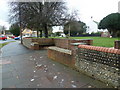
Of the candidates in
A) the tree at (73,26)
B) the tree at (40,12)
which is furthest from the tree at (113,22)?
the tree at (40,12)

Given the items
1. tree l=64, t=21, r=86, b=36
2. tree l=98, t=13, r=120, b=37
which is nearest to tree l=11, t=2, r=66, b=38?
tree l=64, t=21, r=86, b=36

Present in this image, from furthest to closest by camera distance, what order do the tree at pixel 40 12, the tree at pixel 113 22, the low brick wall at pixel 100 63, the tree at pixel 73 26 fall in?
the tree at pixel 113 22 < the tree at pixel 73 26 < the tree at pixel 40 12 < the low brick wall at pixel 100 63

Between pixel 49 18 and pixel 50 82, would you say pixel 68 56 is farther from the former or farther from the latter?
pixel 49 18

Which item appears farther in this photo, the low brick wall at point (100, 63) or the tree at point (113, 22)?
the tree at point (113, 22)

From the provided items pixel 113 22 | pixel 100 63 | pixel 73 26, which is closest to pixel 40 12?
pixel 73 26

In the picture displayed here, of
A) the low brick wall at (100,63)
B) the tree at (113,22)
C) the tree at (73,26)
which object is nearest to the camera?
the low brick wall at (100,63)

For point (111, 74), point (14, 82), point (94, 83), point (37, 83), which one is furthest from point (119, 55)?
point (14, 82)

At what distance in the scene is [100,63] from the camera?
284cm

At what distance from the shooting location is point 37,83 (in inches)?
113

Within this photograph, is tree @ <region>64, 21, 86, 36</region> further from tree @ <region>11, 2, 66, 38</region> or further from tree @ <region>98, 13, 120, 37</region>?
tree @ <region>98, 13, 120, 37</region>

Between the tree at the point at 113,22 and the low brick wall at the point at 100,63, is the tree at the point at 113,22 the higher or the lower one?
the higher one

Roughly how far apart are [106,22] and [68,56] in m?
26.0

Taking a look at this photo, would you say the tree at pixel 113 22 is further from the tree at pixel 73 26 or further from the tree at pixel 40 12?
the tree at pixel 40 12

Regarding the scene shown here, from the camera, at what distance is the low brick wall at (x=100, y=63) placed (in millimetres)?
2473
